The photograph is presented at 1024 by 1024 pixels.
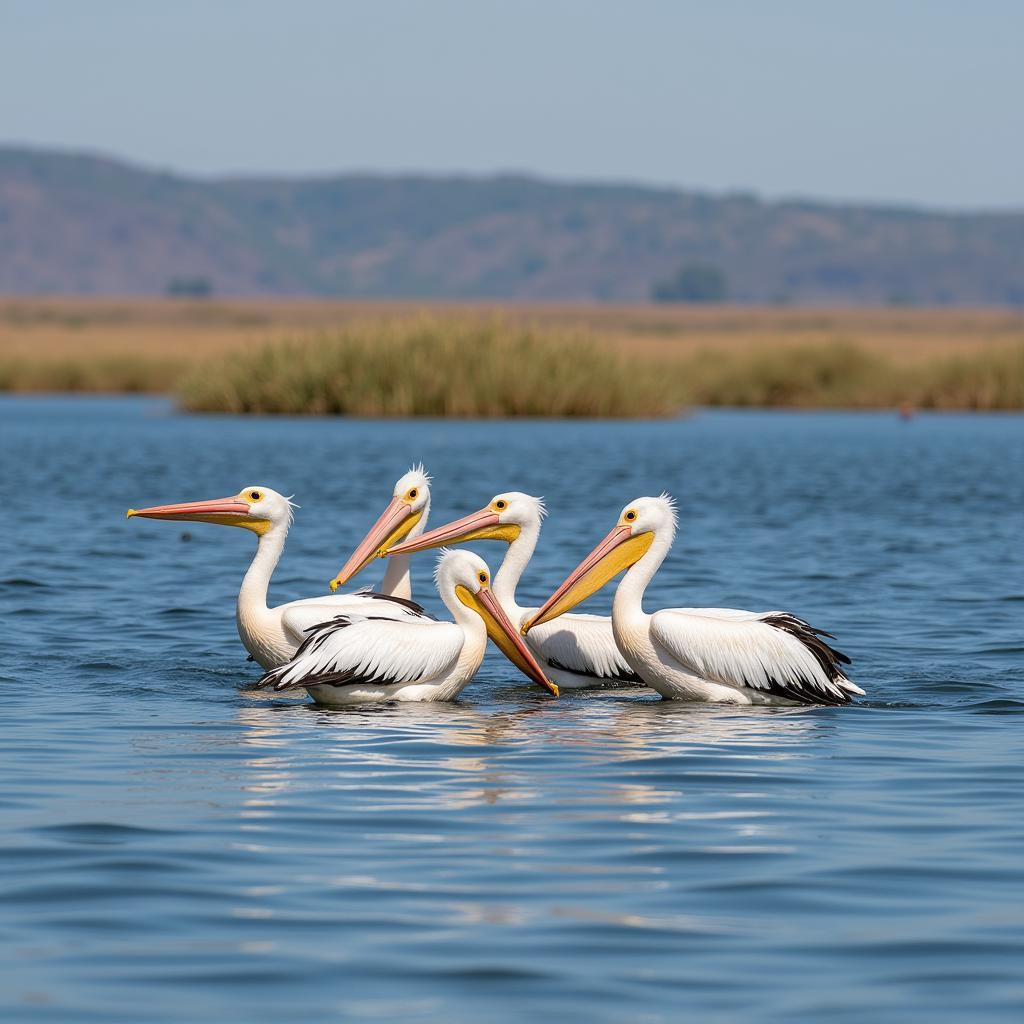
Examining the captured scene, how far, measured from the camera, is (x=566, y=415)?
35.0 meters

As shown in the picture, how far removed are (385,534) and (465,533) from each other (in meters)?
0.56

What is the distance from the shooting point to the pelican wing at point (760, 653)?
8391 millimetres

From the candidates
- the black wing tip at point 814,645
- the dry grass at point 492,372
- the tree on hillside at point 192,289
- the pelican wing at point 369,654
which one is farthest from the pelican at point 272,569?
the tree on hillside at point 192,289

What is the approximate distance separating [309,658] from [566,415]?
27.0 meters

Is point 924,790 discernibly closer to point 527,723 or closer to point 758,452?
point 527,723

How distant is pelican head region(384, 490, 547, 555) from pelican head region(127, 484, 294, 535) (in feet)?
1.76

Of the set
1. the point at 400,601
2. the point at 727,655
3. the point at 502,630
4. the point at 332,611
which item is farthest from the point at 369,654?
the point at 727,655

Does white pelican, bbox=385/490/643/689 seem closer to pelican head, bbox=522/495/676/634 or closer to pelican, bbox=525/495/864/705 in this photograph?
pelican head, bbox=522/495/676/634

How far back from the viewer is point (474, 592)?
861 centimetres

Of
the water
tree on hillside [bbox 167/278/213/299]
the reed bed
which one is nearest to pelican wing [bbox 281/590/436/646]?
the water

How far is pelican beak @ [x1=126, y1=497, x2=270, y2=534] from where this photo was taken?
931 cm

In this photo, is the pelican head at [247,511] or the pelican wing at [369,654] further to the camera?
the pelican head at [247,511]

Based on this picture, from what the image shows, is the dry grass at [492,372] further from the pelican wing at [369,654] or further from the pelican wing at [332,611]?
the pelican wing at [369,654]

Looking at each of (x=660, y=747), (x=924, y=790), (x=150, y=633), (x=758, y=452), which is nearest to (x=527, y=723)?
(x=660, y=747)
